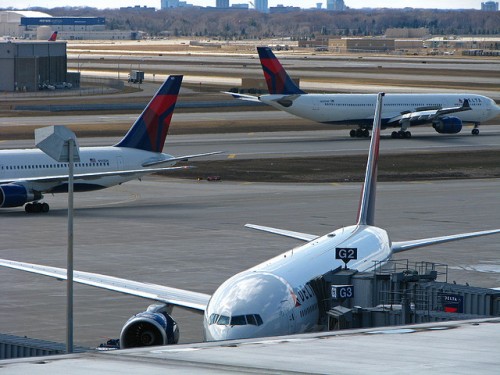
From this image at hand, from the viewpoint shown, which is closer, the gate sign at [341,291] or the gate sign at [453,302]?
the gate sign at [341,291]

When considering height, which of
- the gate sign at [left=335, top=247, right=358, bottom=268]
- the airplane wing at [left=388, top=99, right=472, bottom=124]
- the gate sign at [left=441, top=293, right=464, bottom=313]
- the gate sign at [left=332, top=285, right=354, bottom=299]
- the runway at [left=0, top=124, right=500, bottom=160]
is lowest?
the runway at [left=0, top=124, right=500, bottom=160]

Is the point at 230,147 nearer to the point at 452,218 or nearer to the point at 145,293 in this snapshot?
the point at 452,218

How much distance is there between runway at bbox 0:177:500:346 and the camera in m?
38.3

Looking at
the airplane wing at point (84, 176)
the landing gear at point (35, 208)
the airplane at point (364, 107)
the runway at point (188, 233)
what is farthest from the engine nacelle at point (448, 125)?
the landing gear at point (35, 208)

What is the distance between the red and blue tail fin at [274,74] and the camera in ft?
330

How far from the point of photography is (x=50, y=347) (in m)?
25.6

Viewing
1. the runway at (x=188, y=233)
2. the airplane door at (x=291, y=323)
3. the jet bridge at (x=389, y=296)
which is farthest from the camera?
the runway at (x=188, y=233)

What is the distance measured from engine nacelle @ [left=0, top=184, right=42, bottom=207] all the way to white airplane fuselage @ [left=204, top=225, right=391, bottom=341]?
30181 mm

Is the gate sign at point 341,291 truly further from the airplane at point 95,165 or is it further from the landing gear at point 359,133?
the landing gear at point 359,133

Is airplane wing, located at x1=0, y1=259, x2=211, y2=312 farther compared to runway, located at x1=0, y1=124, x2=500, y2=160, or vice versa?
runway, located at x1=0, y1=124, x2=500, y2=160

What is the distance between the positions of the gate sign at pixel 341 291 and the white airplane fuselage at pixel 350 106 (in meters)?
71.9

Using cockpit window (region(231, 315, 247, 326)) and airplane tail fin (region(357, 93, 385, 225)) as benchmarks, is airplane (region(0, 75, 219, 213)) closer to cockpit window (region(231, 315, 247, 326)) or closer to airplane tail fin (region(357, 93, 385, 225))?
airplane tail fin (region(357, 93, 385, 225))

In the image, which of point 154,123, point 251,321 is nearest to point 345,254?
point 251,321

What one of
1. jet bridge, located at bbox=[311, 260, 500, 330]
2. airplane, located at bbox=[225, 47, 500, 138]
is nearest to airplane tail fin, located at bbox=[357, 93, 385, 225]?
jet bridge, located at bbox=[311, 260, 500, 330]
